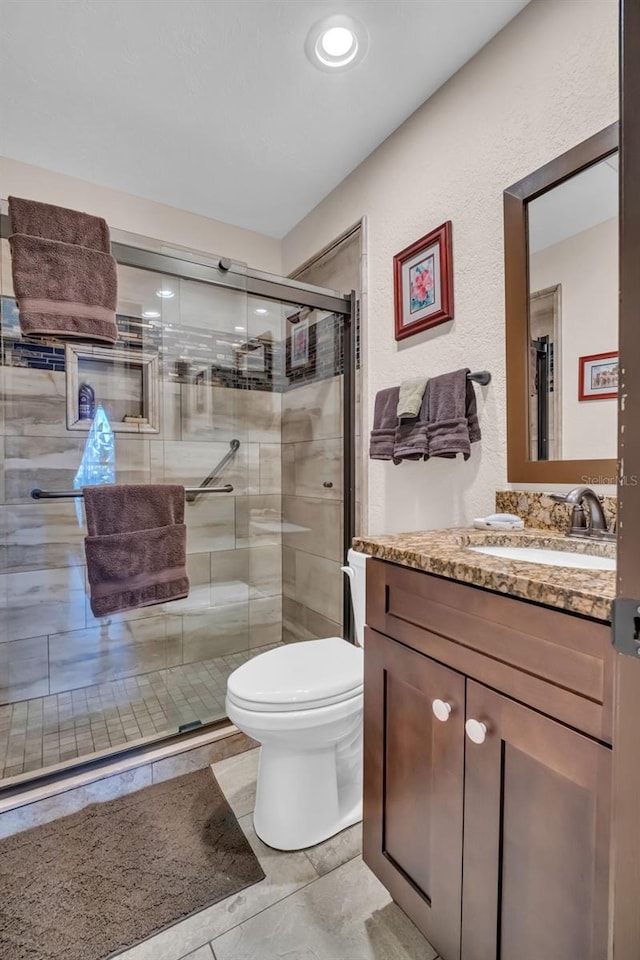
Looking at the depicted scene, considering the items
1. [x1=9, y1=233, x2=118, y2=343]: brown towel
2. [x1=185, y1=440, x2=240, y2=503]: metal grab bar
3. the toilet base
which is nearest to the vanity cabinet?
the toilet base

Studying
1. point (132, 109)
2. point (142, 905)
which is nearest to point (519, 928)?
point (142, 905)

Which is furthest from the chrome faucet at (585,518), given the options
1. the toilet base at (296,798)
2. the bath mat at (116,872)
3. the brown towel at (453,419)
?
the bath mat at (116,872)

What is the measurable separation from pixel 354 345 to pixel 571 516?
4.30 feet

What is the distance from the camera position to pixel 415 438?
62.9 inches

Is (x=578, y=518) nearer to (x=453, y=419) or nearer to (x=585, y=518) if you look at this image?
(x=585, y=518)

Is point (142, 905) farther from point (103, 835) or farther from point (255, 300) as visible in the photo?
point (255, 300)

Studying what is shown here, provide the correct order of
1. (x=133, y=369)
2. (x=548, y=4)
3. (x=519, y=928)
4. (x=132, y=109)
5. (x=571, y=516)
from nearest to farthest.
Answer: (x=519, y=928), (x=571, y=516), (x=548, y=4), (x=132, y=109), (x=133, y=369)

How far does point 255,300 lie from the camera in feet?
7.23

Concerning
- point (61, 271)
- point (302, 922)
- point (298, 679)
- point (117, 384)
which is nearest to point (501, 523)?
point (298, 679)

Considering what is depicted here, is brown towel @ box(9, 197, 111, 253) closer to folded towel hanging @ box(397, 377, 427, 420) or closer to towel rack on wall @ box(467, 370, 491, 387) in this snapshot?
folded towel hanging @ box(397, 377, 427, 420)

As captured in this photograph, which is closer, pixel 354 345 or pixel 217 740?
pixel 217 740

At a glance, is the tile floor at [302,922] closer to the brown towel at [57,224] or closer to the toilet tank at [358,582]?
the toilet tank at [358,582]

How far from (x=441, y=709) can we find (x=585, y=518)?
651 millimetres

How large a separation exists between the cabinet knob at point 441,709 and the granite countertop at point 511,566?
9.5 inches
